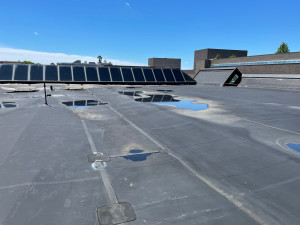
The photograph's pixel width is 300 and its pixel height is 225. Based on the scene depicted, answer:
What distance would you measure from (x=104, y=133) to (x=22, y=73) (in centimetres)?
2808

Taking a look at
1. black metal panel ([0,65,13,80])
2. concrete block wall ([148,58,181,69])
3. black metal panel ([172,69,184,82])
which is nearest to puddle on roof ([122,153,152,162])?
black metal panel ([0,65,13,80])

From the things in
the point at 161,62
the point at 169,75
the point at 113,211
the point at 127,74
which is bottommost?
the point at 113,211

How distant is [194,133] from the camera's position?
8.04m

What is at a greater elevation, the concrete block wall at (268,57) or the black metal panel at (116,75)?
the concrete block wall at (268,57)

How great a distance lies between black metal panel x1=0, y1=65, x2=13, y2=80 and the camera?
91.9ft

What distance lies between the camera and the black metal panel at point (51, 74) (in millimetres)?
30391

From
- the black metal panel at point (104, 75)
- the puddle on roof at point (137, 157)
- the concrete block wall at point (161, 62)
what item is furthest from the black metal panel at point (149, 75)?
the concrete block wall at point (161, 62)

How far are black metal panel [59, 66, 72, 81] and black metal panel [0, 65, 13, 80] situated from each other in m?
6.69

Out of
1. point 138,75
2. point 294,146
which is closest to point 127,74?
point 138,75

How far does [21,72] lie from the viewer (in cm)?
2953

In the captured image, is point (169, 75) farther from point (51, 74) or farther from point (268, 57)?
point (268, 57)

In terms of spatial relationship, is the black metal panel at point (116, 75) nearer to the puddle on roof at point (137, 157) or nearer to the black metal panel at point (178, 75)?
the black metal panel at point (178, 75)

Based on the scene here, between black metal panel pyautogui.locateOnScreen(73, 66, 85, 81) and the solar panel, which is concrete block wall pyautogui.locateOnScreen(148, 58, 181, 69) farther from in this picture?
the solar panel

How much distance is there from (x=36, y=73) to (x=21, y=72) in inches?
76.7
